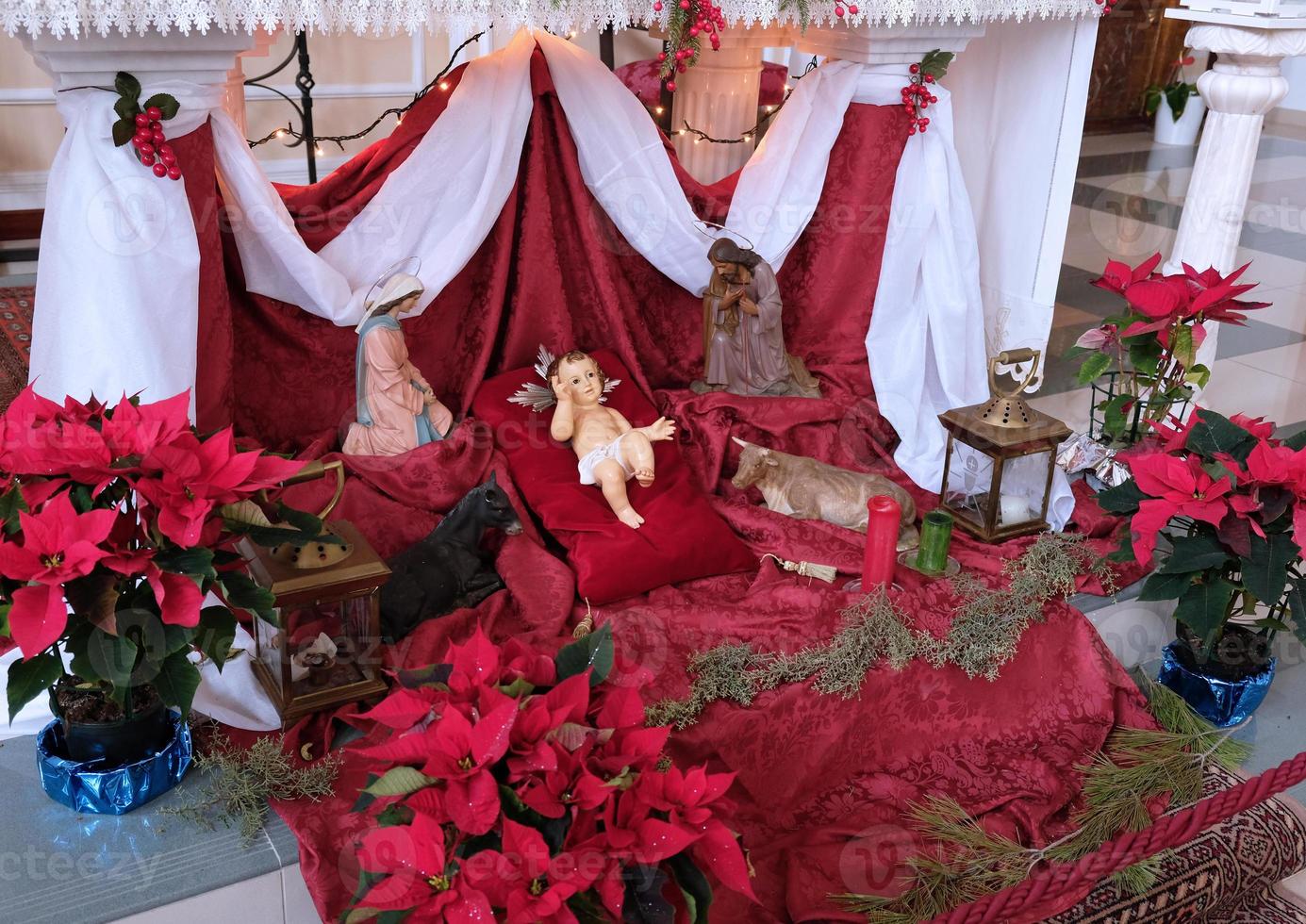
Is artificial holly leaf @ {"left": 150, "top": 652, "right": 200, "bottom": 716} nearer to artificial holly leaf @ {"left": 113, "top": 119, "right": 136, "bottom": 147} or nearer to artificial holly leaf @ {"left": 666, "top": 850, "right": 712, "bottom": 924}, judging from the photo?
artificial holly leaf @ {"left": 666, "top": 850, "right": 712, "bottom": 924}

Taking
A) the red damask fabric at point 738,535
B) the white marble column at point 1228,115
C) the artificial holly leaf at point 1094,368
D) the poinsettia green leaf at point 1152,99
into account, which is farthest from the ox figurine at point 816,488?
the poinsettia green leaf at point 1152,99

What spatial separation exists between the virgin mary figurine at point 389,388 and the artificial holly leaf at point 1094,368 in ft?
5.83

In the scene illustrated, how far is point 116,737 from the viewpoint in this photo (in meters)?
2.22

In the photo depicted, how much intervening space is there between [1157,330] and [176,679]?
2.59m

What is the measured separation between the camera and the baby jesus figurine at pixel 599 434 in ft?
10.3

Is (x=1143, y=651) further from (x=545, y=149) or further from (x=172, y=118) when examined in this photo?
(x=172, y=118)

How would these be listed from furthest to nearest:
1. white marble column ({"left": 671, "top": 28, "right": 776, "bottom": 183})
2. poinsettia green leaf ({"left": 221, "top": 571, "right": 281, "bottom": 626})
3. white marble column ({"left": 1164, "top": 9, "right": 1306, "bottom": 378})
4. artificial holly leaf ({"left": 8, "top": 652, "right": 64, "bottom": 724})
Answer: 1. white marble column ({"left": 671, "top": 28, "right": 776, "bottom": 183})
2. white marble column ({"left": 1164, "top": 9, "right": 1306, "bottom": 378})
3. poinsettia green leaf ({"left": 221, "top": 571, "right": 281, "bottom": 626})
4. artificial holly leaf ({"left": 8, "top": 652, "right": 64, "bottom": 724})

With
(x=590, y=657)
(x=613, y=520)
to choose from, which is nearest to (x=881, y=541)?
(x=613, y=520)

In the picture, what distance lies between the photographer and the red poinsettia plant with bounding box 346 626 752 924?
4.98 feet

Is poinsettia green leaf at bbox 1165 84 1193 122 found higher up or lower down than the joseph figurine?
higher up

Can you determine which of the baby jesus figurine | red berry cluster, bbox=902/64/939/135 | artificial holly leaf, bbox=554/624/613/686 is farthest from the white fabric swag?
artificial holly leaf, bbox=554/624/613/686

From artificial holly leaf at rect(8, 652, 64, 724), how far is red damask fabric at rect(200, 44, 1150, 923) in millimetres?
545

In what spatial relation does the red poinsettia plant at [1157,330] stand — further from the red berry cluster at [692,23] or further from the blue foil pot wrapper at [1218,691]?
the red berry cluster at [692,23]

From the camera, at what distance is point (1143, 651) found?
3211mm
